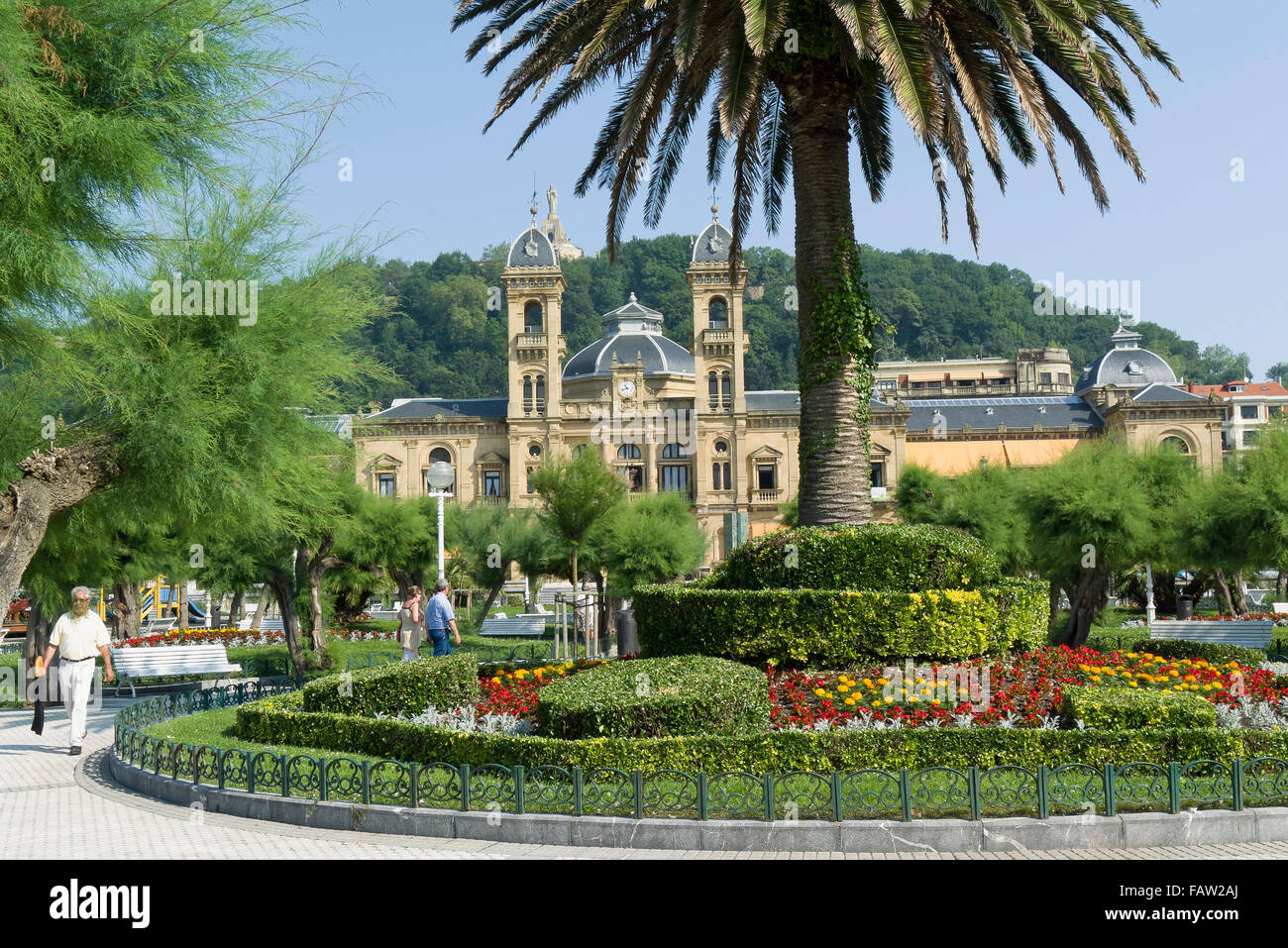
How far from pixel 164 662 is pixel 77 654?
762 centimetres

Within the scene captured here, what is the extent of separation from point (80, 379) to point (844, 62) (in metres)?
8.96

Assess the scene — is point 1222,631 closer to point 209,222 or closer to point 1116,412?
point 209,222

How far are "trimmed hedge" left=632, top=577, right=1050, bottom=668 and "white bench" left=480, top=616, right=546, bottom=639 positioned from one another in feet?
87.8

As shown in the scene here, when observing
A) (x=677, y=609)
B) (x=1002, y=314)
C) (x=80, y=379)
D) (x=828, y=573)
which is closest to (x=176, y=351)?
(x=80, y=379)

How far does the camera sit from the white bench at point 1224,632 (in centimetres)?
2320

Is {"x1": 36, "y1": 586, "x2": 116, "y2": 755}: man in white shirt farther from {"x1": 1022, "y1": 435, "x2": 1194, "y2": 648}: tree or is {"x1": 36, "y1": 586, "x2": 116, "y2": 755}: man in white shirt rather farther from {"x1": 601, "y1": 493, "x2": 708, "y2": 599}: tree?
{"x1": 601, "y1": 493, "x2": 708, "y2": 599}: tree

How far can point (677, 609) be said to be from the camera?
12719mm

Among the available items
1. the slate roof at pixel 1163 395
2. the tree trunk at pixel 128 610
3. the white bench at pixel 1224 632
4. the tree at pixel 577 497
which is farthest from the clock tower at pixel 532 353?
the white bench at pixel 1224 632

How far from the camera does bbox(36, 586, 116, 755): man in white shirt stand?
13.3 m

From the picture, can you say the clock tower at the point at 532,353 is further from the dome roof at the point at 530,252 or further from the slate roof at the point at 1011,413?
the slate roof at the point at 1011,413

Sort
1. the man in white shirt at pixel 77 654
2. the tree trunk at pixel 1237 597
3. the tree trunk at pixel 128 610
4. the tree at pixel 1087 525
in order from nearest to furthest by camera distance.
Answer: the man in white shirt at pixel 77 654 < the tree at pixel 1087 525 < the tree trunk at pixel 128 610 < the tree trunk at pixel 1237 597

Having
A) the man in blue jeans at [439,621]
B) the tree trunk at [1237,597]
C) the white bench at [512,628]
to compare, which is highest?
the man in blue jeans at [439,621]

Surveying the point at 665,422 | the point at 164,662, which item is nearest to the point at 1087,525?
the point at 164,662

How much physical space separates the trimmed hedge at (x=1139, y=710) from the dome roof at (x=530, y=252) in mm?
61552
